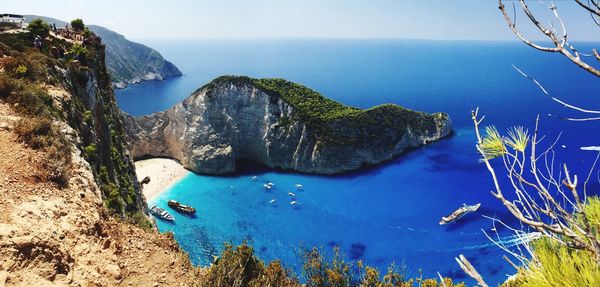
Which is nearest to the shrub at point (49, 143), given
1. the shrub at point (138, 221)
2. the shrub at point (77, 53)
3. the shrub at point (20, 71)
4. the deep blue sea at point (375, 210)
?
the shrub at point (138, 221)

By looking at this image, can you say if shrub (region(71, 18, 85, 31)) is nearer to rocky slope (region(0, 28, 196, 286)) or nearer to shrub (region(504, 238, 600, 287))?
rocky slope (region(0, 28, 196, 286))

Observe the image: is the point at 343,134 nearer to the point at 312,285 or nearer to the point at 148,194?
the point at 148,194

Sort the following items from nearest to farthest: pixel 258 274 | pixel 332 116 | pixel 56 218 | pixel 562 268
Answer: pixel 562 268
pixel 56 218
pixel 258 274
pixel 332 116

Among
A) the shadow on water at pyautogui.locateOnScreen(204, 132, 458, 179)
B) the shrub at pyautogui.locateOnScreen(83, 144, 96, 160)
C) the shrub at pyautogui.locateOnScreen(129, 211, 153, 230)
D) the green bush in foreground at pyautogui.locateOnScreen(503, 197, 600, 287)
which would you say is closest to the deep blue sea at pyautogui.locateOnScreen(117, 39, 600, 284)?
the shadow on water at pyautogui.locateOnScreen(204, 132, 458, 179)

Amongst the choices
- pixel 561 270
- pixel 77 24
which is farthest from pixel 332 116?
pixel 561 270

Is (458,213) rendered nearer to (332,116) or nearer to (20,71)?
(332,116)

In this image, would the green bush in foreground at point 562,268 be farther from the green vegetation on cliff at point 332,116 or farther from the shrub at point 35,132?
the green vegetation on cliff at point 332,116
